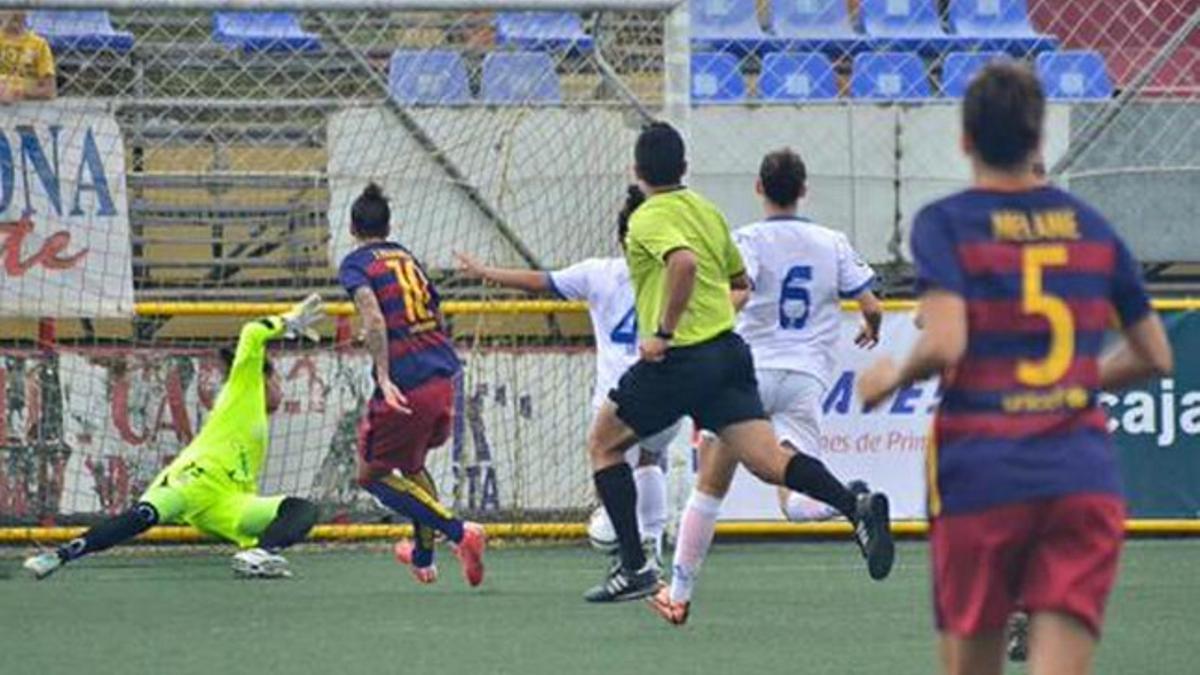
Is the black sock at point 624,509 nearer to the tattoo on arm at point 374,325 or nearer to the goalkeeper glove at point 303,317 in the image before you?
the tattoo on arm at point 374,325

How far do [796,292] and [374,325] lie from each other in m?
1.85

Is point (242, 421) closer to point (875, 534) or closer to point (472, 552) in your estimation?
point (472, 552)

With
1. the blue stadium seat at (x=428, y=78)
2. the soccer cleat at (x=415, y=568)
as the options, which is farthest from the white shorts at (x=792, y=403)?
the blue stadium seat at (x=428, y=78)

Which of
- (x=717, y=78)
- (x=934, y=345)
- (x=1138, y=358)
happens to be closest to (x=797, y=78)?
(x=717, y=78)

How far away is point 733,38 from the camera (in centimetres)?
1802

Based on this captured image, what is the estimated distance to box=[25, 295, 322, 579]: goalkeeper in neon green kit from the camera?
13.3m

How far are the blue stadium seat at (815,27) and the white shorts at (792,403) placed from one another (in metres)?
6.08

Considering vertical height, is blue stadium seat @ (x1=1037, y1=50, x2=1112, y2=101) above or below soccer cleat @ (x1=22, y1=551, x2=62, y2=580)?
above

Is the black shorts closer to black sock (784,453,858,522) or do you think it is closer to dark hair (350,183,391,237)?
black sock (784,453,858,522)

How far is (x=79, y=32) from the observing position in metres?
16.9

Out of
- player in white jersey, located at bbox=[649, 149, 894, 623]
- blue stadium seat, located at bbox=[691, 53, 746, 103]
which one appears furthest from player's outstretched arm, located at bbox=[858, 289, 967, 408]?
blue stadium seat, located at bbox=[691, 53, 746, 103]

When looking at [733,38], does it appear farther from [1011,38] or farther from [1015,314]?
[1015,314]

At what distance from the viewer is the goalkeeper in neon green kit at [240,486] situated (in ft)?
43.8

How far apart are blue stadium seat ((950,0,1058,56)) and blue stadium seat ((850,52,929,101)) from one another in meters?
0.69
